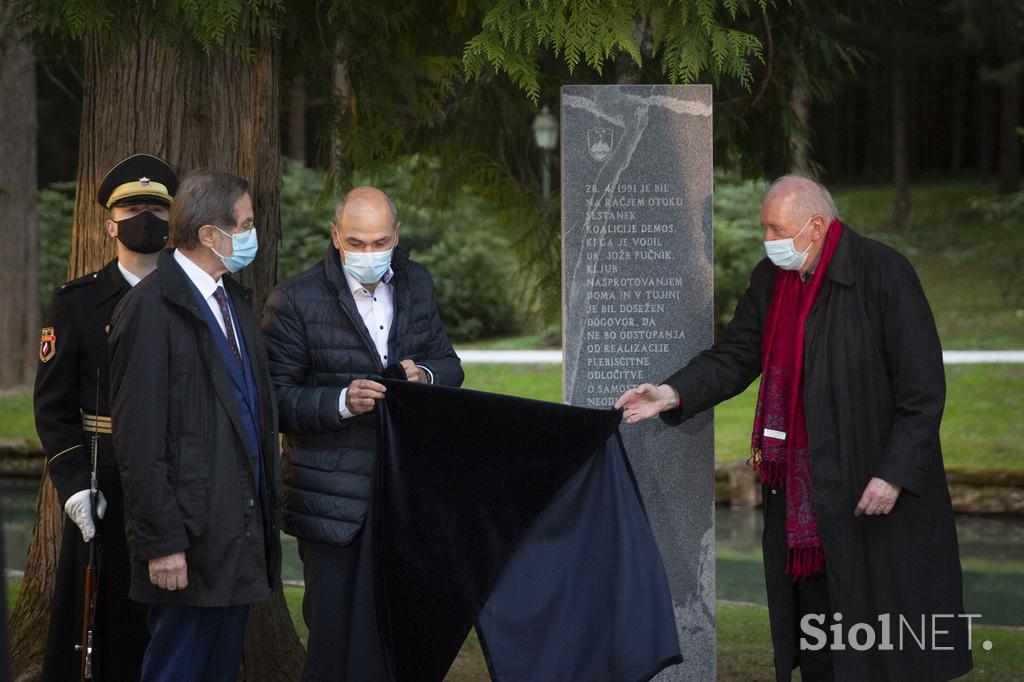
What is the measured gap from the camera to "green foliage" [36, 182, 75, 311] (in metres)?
23.5

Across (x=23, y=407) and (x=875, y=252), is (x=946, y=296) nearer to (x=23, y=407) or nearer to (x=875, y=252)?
(x=23, y=407)

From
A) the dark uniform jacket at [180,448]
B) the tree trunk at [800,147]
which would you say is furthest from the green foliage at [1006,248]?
the dark uniform jacket at [180,448]

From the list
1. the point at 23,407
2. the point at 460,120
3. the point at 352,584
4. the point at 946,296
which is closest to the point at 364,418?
the point at 352,584

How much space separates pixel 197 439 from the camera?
422cm

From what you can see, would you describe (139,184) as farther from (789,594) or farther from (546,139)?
(546,139)

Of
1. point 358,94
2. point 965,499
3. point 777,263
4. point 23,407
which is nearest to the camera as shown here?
point 777,263

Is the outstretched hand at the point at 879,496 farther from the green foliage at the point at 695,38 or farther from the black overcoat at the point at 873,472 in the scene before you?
the green foliage at the point at 695,38

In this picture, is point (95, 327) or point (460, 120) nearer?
point (95, 327)

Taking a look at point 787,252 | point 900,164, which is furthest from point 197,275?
point 900,164

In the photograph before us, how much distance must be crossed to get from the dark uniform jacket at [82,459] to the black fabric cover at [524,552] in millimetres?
876

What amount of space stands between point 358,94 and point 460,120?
1.53m

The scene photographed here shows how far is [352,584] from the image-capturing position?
4.93 meters

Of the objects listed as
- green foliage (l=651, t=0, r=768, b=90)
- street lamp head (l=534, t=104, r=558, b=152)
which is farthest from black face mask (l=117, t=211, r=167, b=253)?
street lamp head (l=534, t=104, r=558, b=152)

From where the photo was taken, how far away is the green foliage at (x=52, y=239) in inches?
925
